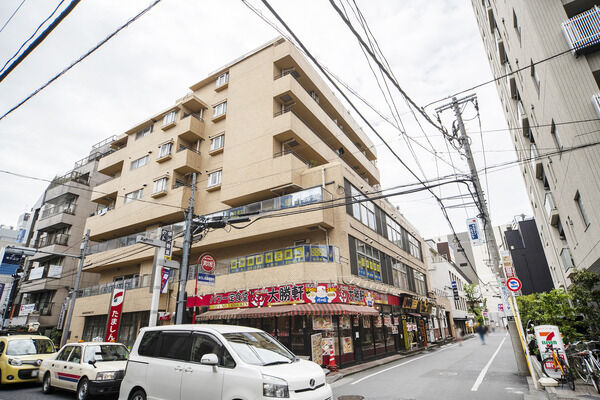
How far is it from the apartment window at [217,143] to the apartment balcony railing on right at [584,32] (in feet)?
71.7

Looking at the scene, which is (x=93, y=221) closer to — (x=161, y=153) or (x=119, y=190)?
(x=119, y=190)

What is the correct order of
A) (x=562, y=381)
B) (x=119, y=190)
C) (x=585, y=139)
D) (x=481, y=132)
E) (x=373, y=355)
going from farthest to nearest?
(x=119, y=190) → (x=373, y=355) → (x=481, y=132) → (x=585, y=139) → (x=562, y=381)

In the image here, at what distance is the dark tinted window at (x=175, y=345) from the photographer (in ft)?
20.9

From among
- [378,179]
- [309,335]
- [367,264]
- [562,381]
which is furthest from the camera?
[378,179]

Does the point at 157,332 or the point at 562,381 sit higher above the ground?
the point at 157,332

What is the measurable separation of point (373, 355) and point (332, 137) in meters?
16.9

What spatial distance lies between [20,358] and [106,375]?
5010 millimetres

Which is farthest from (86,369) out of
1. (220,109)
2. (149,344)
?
(220,109)

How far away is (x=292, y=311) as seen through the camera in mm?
14836

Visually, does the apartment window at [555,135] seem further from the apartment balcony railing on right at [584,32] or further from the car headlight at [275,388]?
the car headlight at [275,388]

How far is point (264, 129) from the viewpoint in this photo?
73.9ft

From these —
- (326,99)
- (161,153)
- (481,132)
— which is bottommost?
(481,132)

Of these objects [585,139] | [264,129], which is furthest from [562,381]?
[264,129]

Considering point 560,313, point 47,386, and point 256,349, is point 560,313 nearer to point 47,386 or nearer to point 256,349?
point 256,349
